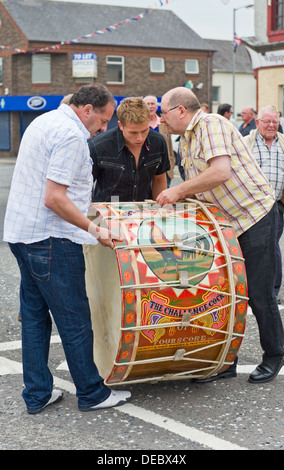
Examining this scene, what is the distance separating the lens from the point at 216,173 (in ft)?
13.1

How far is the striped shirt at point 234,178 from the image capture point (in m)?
4.12

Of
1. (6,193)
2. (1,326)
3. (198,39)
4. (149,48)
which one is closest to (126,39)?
(149,48)

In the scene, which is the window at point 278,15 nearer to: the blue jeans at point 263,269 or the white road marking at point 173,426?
the blue jeans at point 263,269

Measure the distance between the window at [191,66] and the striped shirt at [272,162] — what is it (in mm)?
38143

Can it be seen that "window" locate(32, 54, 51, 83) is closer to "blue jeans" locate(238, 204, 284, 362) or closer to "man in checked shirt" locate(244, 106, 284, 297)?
"man in checked shirt" locate(244, 106, 284, 297)

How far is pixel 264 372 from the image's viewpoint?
4375 millimetres

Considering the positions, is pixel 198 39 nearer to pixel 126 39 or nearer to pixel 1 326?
pixel 126 39

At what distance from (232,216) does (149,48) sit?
3911 centimetres

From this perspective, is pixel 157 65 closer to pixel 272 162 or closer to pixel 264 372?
pixel 272 162

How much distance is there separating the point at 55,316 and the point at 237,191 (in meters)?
1.34

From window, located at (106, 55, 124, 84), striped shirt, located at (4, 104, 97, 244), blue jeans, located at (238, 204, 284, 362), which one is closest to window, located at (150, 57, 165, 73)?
window, located at (106, 55, 124, 84)

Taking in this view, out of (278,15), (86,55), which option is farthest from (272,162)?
(86,55)

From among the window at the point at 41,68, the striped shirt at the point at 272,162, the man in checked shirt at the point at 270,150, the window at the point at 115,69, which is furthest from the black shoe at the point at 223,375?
the window at the point at 115,69
